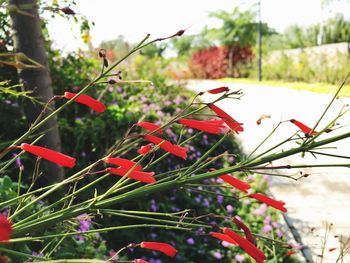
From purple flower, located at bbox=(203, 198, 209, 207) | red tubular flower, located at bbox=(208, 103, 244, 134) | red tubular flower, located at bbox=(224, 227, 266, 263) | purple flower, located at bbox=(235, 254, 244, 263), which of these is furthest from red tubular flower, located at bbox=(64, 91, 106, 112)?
purple flower, located at bbox=(203, 198, 209, 207)

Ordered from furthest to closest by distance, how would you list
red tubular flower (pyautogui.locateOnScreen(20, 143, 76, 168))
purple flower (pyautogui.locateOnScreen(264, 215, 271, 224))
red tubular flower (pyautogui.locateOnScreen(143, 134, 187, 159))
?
purple flower (pyautogui.locateOnScreen(264, 215, 271, 224)) < red tubular flower (pyautogui.locateOnScreen(143, 134, 187, 159)) < red tubular flower (pyautogui.locateOnScreen(20, 143, 76, 168))

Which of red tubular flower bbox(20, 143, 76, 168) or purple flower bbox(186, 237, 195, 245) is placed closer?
red tubular flower bbox(20, 143, 76, 168)

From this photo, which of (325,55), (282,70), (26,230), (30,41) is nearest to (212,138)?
(30,41)

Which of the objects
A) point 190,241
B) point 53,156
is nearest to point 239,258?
point 190,241

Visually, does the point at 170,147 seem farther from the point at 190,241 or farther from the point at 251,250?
the point at 190,241

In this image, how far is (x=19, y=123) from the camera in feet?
11.7

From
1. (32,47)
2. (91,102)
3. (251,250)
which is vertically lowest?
(251,250)

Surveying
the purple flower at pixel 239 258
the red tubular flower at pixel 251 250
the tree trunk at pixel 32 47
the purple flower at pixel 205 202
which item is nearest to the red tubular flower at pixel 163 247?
the red tubular flower at pixel 251 250

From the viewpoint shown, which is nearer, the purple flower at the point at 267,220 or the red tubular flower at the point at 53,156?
the red tubular flower at the point at 53,156

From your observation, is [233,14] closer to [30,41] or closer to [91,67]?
[91,67]

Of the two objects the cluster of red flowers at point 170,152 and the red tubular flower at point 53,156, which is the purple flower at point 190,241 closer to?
the cluster of red flowers at point 170,152

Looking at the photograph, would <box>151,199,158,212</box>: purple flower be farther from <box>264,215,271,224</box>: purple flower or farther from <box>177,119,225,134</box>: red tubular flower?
<box>177,119,225,134</box>: red tubular flower

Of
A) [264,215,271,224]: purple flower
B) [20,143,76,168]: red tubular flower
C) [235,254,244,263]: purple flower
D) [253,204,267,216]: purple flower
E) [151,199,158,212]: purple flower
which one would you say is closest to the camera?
[20,143,76,168]: red tubular flower

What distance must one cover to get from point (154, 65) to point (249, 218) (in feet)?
18.4
